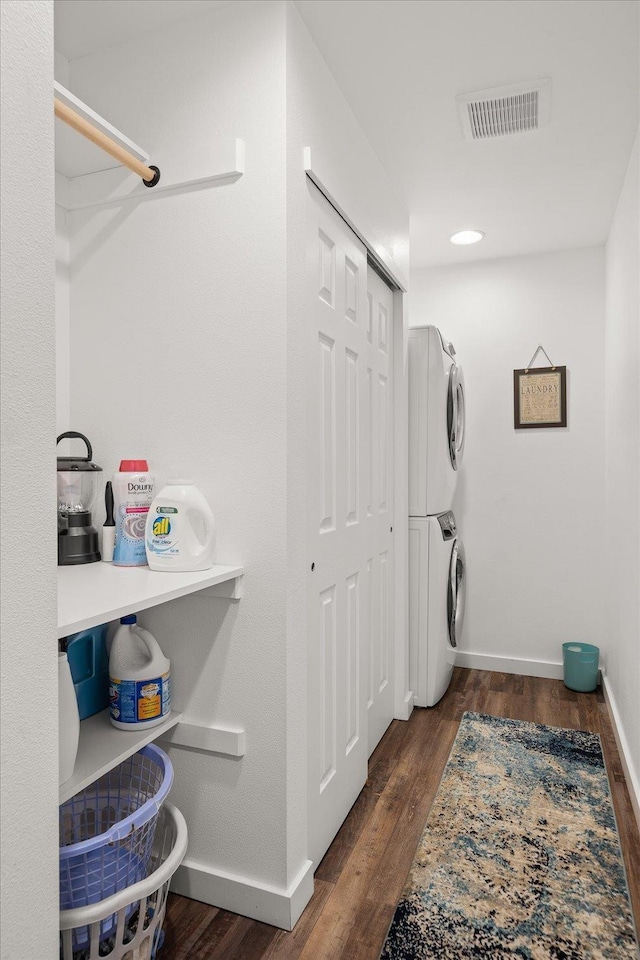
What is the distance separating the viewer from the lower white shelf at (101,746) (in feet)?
4.20

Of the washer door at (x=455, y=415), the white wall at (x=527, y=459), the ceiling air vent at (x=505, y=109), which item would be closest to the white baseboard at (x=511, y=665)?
the white wall at (x=527, y=459)

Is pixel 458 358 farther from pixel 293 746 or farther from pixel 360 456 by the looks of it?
pixel 293 746

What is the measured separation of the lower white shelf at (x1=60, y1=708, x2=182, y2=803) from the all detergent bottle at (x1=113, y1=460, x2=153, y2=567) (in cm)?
41

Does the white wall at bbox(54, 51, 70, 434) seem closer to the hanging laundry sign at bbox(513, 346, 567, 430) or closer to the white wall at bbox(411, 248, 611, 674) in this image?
the white wall at bbox(411, 248, 611, 674)

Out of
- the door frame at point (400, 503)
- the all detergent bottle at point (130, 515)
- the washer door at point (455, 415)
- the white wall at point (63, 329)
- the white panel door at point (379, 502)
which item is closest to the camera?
the all detergent bottle at point (130, 515)

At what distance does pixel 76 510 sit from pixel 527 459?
2.72 metres

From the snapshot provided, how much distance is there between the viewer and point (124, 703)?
4.99ft

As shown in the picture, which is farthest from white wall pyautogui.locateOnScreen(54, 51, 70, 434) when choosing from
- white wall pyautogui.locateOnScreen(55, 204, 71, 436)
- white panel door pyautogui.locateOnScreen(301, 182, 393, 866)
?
white panel door pyautogui.locateOnScreen(301, 182, 393, 866)

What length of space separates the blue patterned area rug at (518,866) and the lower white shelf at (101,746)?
2.61ft

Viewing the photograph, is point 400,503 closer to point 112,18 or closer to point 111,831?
point 111,831

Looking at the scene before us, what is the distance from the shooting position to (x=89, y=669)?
164 cm

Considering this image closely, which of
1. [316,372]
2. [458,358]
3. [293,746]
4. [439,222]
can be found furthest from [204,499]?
[458,358]

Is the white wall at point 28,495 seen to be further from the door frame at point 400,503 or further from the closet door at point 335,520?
the door frame at point 400,503

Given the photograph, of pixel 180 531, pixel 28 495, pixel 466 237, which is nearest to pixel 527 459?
pixel 466 237
